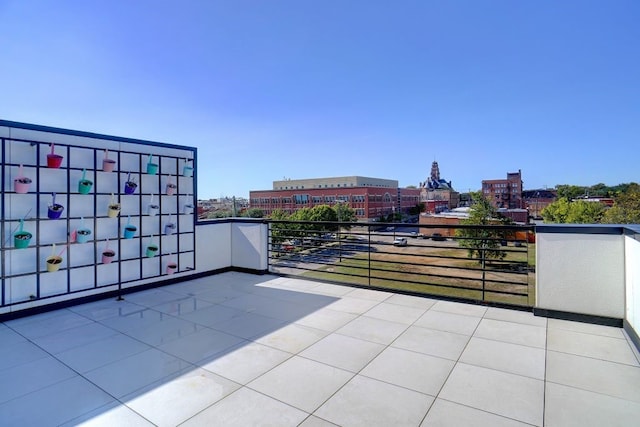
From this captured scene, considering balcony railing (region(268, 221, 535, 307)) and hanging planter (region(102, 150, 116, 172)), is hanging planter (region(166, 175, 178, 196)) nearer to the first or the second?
hanging planter (region(102, 150, 116, 172))

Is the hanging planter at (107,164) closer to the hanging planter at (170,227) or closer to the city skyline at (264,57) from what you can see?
the city skyline at (264,57)

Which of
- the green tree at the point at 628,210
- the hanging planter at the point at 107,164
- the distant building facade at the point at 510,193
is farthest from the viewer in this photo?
the distant building facade at the point at 510,193

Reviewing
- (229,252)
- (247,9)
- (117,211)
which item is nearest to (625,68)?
(247,9)

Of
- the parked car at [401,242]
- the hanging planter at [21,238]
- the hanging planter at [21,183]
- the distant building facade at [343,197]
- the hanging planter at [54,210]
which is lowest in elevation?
the parked car at [401,242]

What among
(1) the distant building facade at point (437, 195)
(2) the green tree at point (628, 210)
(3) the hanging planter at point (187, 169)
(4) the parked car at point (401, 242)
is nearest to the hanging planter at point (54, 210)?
(3) the hanging planter at point (187, 169)

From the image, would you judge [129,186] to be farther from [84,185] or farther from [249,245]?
[249,245]

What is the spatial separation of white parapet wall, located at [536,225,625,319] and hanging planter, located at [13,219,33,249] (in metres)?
5.49

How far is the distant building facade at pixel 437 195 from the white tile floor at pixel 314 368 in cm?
6825

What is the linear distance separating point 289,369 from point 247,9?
637cm

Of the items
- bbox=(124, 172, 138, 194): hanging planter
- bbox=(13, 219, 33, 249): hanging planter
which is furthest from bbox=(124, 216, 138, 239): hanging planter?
bbox=(13, 219, 33, 249): hanging planter

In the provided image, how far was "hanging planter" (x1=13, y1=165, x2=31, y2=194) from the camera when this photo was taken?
130 inches

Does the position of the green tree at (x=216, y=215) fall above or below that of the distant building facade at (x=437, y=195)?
below

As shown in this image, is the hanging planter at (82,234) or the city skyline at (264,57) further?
the city skyline at (264,57)

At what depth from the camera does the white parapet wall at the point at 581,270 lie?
2928mm
